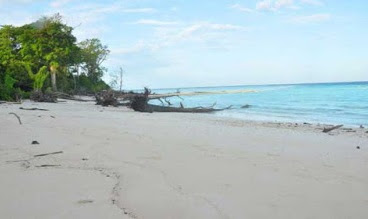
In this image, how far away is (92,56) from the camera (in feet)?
173

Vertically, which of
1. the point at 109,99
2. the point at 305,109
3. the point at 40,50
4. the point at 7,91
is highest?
the point at 40,50

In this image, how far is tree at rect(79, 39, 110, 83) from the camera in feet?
172

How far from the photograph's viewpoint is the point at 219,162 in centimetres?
586

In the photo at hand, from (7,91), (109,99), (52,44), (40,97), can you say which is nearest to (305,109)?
(109,99)

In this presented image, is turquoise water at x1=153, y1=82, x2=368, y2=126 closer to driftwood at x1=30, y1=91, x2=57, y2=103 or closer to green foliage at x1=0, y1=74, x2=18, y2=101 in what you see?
driftwood at x1=30, y1=91, x2=57, y2=103

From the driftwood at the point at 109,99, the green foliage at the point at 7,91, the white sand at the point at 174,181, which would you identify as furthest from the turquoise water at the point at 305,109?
the green foliage at the point at 7,91

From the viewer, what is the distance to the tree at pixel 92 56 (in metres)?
52.5

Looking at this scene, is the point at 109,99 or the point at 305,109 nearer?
the point at 109,99

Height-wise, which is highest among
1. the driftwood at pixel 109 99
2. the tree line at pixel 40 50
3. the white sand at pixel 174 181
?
the tree line at pixel 40 50

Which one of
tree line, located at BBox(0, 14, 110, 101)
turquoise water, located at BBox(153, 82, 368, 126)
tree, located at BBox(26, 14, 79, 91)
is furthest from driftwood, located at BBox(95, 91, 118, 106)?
tree, located at BBox(26, 14, 79, 91)

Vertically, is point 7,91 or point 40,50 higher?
point 40,50

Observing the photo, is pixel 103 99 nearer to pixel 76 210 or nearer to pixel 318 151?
pixel 318 151

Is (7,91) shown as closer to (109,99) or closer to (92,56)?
(109,99)

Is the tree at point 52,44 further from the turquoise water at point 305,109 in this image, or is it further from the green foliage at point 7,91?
the turquoise water at point 305,109
